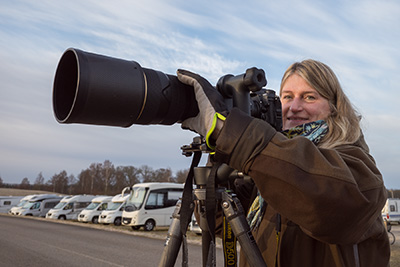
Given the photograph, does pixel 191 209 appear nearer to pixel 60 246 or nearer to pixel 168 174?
pixel 60 246

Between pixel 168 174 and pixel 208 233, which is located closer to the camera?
pixel 208 233

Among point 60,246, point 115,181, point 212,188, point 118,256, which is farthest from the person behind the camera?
point 115,181

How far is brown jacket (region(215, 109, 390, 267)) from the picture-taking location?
47.7 inches

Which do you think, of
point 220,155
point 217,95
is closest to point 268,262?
point 220,155

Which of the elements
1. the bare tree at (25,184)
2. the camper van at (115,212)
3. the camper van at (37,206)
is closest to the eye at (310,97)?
the camper van at (115,212)

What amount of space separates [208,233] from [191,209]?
0.13 meters

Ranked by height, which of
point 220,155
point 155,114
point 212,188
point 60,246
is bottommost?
point 60,246

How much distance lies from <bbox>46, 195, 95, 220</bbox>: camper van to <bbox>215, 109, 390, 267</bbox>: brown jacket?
→ 28.5 metres

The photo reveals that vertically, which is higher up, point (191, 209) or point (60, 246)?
point (191, 209)

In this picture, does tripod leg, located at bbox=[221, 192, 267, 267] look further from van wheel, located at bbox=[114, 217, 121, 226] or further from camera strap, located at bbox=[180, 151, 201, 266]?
van wheel, located at bbox=[114, 217, 121, 226]

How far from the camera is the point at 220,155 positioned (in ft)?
4.38

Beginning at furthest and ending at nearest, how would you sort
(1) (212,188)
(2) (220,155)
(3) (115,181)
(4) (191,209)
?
1. (3) (115,181)
2. (4) (191,209)
3. (1) (212,188)
4. (2) (220,155)

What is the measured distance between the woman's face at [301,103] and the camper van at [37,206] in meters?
32.8

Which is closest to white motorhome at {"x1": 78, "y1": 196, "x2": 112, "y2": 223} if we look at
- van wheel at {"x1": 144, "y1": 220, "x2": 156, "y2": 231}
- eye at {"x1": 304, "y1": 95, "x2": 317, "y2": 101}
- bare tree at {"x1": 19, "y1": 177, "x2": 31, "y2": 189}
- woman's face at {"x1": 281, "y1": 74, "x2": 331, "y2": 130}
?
van wheel at {"x1": 144, "y1": 220, "x2": 156, "y2": 231}
